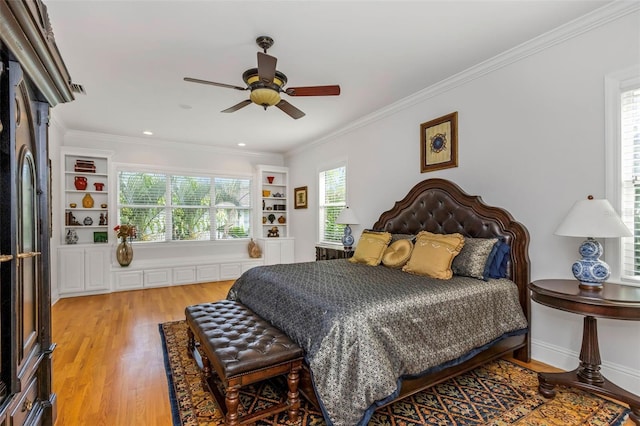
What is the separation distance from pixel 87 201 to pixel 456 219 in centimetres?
575

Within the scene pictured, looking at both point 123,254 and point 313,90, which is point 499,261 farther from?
point 123,254

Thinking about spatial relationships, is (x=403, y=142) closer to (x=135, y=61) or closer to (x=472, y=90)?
(x=472, y=90)

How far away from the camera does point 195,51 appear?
2748 mm

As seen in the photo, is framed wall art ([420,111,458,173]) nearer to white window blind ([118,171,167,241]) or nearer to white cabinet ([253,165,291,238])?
white cabinet ([253,165,291,238])

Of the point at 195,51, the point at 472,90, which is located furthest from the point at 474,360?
the point at 195,51

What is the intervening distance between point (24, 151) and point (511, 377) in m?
3.38

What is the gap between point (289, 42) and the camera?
261cm

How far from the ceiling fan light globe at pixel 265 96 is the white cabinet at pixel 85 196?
164 inches

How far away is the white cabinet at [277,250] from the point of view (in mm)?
6566

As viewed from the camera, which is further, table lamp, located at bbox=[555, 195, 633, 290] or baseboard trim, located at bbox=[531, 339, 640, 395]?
baseboard trim, located at bbox=[531, 339, 640, 395]

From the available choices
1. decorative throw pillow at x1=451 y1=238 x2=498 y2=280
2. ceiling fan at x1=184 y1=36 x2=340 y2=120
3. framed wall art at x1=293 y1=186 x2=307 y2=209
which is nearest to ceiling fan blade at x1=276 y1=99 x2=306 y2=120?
ceiling fan at x1=184 y1=36 x2=340 y2=120

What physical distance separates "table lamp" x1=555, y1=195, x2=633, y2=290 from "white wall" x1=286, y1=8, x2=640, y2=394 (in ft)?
1.33

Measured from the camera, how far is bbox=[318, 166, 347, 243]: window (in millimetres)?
5352

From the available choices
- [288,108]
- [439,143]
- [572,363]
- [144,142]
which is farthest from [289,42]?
[144,142]
